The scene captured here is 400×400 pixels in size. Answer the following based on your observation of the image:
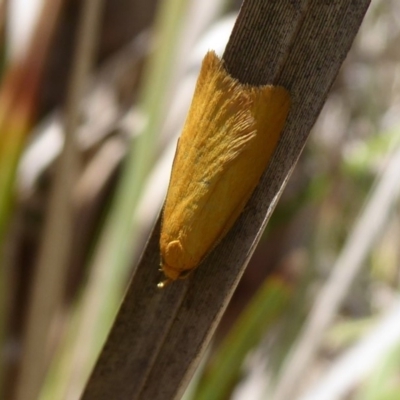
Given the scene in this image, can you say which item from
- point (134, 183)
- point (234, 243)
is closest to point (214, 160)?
point (234, 243)

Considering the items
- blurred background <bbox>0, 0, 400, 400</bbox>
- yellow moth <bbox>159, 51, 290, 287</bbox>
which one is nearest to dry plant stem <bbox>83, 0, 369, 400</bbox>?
yellow moth <bbox>159, 51, 290, 287</bbox>

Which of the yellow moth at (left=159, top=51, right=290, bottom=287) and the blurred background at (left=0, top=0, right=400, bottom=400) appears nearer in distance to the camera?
the yellow moth at (left=159, top=51, right=290, bottom=287)

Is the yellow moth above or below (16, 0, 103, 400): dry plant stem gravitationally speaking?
above

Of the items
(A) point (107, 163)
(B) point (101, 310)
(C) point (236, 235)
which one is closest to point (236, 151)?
(C) point (236, 235)

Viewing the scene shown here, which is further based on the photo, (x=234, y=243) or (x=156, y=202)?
(x=156, y=202)

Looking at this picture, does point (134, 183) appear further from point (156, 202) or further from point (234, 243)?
point (234, 243)

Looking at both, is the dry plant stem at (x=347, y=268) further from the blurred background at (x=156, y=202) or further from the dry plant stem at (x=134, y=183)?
the dry plant stem at (x=134, y=183)

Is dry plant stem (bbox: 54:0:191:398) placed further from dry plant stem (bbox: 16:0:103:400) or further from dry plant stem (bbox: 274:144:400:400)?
dry plant stem (bbox: 274:144:400:400)
